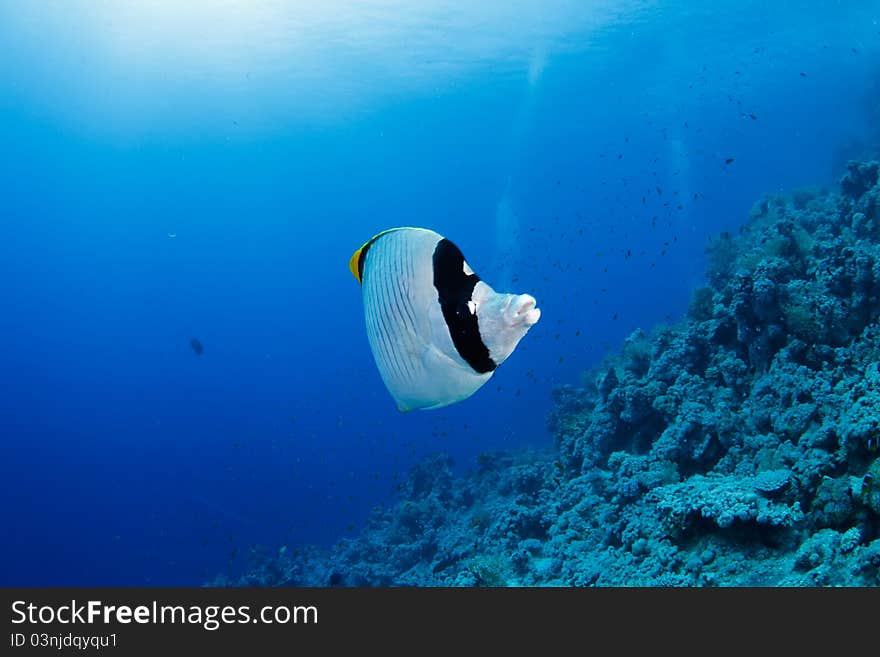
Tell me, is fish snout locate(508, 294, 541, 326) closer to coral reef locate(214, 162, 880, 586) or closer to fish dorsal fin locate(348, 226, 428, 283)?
fish dorsal fin locate(348, 226, 428, 283)

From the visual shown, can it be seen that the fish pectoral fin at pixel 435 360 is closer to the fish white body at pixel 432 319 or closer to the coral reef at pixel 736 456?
the fish white body at pixel 432 319

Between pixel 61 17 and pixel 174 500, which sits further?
pixel 174 500

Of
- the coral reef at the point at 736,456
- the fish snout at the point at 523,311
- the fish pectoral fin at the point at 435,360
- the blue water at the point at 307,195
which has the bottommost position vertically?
the fish pectoral fin at the point at 435,360

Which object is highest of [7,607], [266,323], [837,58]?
[266,323]

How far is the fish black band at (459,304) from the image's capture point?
1.15m

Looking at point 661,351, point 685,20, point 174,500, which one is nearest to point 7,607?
point 661,351

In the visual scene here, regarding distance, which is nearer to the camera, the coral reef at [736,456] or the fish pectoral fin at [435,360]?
the fish pectoral fin at [435,360]

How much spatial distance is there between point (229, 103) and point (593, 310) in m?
76.1

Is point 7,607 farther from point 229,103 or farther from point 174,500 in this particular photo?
point 174,500

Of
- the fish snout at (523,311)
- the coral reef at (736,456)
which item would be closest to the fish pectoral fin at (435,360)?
the fish snout at (523,311)

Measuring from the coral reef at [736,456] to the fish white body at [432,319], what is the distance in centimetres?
328

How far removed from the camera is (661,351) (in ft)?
27.7

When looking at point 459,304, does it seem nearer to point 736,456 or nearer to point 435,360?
point 435,360

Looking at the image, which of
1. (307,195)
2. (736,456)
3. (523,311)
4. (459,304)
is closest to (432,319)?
(459,304)
